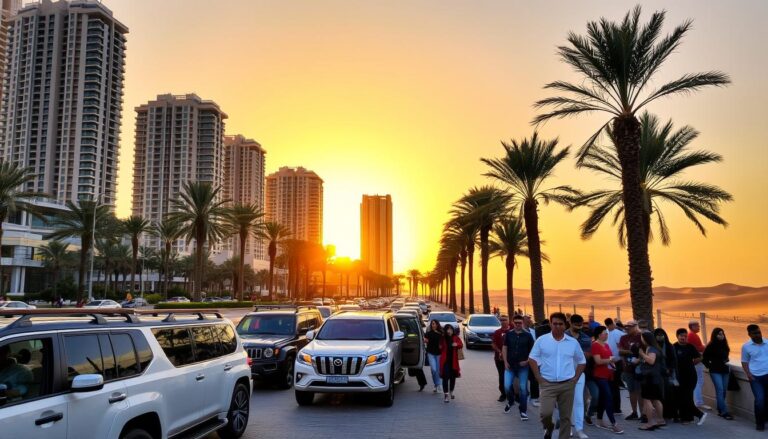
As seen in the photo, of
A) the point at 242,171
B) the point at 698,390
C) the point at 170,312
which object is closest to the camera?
the point at 170,312

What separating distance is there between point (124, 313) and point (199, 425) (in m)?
1.97

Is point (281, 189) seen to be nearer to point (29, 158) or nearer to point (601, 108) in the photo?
point (29, 158)

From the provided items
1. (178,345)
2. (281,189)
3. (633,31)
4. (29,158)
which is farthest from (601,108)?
(281,189)

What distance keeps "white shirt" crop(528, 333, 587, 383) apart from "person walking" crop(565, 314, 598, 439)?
2.79ft

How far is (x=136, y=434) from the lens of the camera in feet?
18.1

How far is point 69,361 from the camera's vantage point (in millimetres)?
4809

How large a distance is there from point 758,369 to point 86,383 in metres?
10.6

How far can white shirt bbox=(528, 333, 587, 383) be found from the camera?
25.0ft

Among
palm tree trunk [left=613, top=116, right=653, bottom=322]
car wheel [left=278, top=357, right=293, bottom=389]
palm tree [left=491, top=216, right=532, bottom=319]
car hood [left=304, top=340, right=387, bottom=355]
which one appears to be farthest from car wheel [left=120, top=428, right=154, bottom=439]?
palm tree [left=491, top=216, right=532, bottom=319]

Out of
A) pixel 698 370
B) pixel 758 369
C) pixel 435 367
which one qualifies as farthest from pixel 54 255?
pixel 758 369

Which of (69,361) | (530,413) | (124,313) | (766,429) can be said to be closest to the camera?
(69,361)

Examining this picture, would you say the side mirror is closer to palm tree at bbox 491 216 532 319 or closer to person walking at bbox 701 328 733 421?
person walking at bbox 701 328 733 421

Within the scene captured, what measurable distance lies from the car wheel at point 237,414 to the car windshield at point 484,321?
62.8 feet

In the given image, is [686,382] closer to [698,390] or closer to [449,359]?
[698,390]
